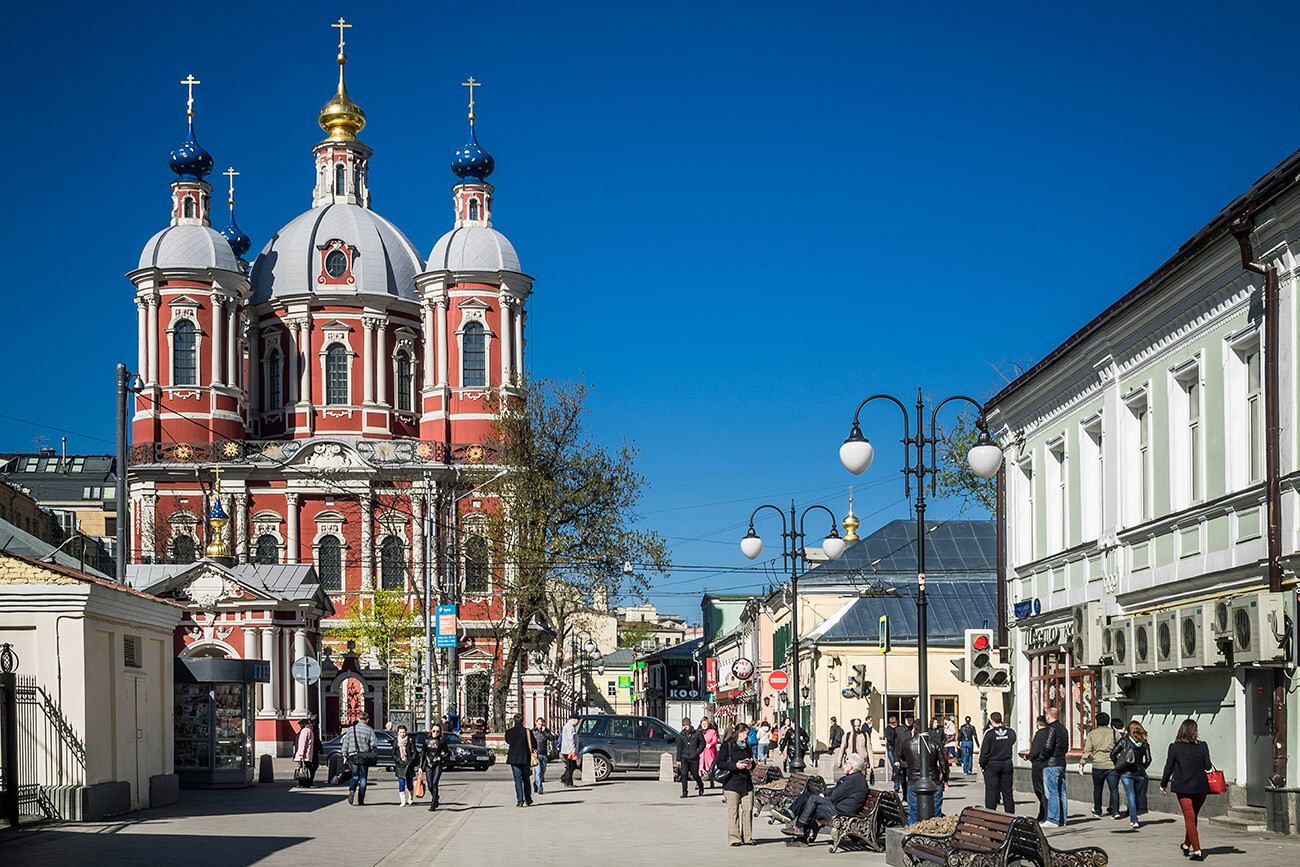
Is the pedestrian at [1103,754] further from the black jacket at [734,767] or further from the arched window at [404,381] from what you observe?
the arched window at [404,381]

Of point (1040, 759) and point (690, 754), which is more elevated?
point (1040, 759)

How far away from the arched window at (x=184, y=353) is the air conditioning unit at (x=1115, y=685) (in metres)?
52.8

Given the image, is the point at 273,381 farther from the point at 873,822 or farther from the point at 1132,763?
the point at 873,822

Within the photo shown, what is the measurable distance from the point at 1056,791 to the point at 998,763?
0.78 meters

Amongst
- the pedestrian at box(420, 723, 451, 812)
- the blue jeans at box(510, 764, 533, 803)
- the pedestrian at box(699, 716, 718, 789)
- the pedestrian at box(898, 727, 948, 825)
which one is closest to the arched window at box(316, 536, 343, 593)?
the pedestrian at box(699, 716, 718, 789)

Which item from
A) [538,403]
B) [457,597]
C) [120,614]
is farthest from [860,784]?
[457,597]

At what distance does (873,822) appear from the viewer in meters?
18.4

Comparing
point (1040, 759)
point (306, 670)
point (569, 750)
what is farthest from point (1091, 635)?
point (306, 670)

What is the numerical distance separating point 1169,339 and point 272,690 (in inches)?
1422

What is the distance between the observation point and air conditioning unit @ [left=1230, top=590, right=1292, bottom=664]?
→ 18000 millimetres

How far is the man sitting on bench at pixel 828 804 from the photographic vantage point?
19.0 metres

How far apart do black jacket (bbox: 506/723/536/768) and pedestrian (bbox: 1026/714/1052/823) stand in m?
9.19

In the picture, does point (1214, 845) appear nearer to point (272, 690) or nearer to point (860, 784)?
point (860, 784)

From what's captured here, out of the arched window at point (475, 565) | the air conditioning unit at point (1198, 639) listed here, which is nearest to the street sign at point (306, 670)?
the air conditioning unit at point (1198, 639)
